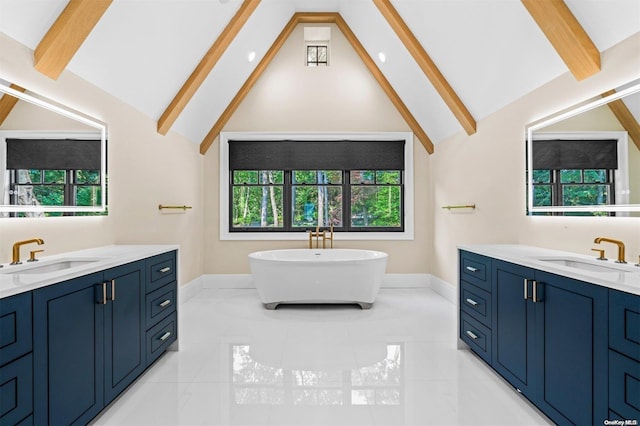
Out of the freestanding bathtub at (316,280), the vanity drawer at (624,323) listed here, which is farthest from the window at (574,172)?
the freestanding bathtub at (316,280)

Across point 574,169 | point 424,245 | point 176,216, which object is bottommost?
point 424,245

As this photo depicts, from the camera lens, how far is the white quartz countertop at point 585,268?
150 centimetres

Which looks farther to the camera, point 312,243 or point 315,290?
point 312,243

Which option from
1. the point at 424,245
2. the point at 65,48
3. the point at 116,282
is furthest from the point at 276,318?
the point at 65,48

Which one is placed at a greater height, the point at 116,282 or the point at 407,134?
the point at 407,134

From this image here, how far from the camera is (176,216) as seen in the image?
428cm

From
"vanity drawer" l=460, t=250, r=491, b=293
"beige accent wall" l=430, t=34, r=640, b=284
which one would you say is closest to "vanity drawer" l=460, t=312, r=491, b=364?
"vanity drawer" l=460, t=250, r=491, b=293

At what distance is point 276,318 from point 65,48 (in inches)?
114

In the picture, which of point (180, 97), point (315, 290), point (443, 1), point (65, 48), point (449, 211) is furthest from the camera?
point (449, 211)

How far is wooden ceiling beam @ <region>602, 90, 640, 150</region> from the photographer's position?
2.06m

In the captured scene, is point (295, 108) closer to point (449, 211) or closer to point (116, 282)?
point (449, 211)

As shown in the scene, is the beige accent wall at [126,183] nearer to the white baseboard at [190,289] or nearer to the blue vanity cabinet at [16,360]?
the white baseboard at [190,289]

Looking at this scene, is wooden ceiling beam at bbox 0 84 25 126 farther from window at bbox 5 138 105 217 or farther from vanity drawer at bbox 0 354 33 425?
vanity drawer at bbox 0 354 33 425

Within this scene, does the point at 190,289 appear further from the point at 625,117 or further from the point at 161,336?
the point at 625,117
